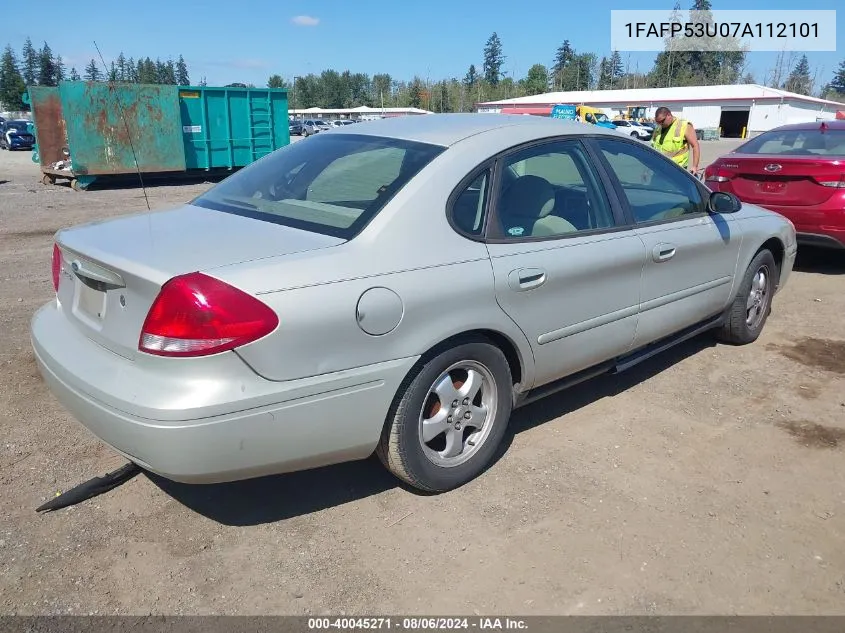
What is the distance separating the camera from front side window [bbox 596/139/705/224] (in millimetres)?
3920

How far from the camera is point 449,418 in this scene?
310 centimetres

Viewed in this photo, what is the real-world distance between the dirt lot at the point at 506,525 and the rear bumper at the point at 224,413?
1.40 ft

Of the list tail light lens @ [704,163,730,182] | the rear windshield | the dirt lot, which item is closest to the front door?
the dirt lot

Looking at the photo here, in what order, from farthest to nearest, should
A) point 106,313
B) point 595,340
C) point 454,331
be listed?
point 595,340
point 454,331
point 106,313

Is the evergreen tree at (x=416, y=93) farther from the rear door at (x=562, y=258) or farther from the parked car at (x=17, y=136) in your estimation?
the rear door at (x=562, y=258)

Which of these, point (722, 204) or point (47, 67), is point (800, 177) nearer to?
point (722, 204)

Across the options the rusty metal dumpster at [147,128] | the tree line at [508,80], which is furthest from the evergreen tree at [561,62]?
the rusty metal dumpster at [147,128]

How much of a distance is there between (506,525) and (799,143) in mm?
6426

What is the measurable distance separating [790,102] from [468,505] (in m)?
65.8

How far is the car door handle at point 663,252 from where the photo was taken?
389cm

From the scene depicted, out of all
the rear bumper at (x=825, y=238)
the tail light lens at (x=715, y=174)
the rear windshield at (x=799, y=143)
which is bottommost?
the rear bumper at (x=825, y=238)

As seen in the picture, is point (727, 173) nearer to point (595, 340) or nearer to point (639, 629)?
point (595, 340)

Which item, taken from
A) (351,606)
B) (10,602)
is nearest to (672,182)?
(351,606)

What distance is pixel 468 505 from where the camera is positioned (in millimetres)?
3119
